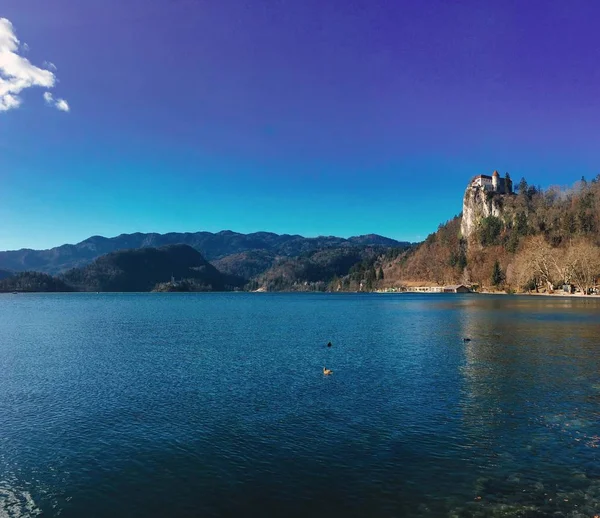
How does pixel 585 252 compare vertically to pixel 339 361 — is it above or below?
above

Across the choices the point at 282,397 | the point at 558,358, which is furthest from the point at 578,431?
the point at 558,358

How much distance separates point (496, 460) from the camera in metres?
17.2

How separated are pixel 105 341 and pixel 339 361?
3290 centimetres

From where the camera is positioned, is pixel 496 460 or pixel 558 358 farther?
pixel 558 358

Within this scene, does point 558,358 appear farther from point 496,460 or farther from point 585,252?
point 585,252

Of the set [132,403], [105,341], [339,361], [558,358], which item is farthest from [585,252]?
[132,403]

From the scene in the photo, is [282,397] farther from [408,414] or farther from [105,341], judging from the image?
[105,341]

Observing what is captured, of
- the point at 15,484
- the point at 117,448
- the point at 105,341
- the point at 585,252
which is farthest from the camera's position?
the point at 585,252

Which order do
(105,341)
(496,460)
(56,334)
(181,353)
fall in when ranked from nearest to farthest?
(496,460)
(181,353)
(105,341)
(56,334)

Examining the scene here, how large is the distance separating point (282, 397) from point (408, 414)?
789cm

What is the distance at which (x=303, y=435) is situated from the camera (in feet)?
66.3

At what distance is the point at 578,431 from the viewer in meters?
20.1

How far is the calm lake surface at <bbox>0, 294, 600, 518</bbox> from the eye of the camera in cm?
1445

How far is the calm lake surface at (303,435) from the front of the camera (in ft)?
47.4
